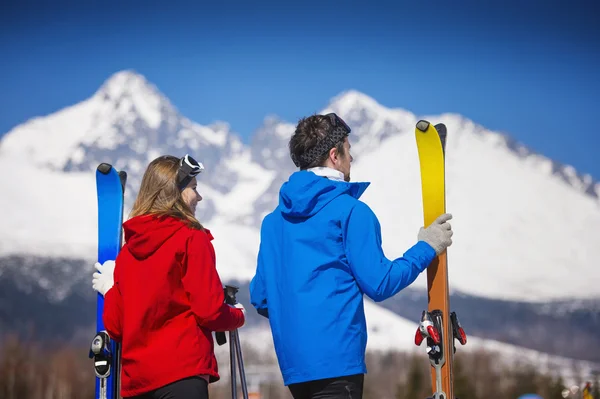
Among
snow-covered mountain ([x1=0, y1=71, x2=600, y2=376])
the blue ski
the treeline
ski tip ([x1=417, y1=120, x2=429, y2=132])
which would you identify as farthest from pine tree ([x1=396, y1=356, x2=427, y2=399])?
ski tip ([x1=417, y1=120, x2=429, y2=132])

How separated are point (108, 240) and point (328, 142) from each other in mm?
1269

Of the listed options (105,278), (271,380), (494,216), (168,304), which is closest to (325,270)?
(168,304)

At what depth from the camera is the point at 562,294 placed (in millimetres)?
23344

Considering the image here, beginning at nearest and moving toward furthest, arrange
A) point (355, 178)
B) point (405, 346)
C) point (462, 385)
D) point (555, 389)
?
point (555, 389) < point (462, 385) < point (405, 346) < point (355, 178)

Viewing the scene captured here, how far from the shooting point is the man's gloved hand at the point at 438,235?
2.73m

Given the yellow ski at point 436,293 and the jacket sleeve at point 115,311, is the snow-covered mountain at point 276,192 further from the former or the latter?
the jacket sleeve at point 115,311

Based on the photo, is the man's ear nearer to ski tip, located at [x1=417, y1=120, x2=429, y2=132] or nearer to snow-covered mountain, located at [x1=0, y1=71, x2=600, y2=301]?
ski tip, located at [x1=417, y1=120, x2=429, y2=132]

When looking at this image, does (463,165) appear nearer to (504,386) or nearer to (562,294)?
(562,294)

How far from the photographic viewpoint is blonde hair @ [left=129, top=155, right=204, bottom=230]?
2549 mm

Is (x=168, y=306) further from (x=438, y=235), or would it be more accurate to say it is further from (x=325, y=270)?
(x=438, y=235)

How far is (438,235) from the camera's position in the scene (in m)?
2.75

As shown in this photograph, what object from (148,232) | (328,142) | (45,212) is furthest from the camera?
(45,212)

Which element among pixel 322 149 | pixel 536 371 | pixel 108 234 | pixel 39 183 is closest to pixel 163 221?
pixel 322 149

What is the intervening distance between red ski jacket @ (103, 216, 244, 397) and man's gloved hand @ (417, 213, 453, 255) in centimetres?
73
